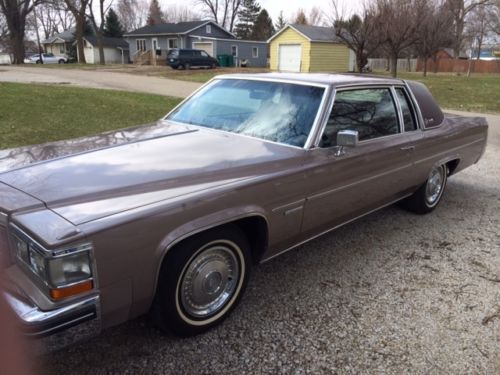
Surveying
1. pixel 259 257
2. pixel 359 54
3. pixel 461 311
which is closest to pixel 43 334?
pixel 259 257

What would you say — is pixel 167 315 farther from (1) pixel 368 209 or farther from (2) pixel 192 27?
(2) pixel 192 27

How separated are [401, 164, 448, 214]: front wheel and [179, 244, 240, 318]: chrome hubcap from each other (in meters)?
2.82

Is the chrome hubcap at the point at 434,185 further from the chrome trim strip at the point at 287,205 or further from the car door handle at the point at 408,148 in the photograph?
the chrome trim strip at the point at 287,205

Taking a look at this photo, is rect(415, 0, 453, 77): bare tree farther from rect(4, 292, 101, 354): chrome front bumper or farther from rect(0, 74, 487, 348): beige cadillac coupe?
rect(4, 292, 101, 354): chrome front bumper

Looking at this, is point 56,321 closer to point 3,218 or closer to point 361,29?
point 3,218

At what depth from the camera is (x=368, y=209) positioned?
4.15 metres

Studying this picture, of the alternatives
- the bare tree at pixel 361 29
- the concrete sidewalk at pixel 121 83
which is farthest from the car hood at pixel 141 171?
the bare tree at pixel 361 29

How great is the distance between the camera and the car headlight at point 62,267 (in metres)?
2.04

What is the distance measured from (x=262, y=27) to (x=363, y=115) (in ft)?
205

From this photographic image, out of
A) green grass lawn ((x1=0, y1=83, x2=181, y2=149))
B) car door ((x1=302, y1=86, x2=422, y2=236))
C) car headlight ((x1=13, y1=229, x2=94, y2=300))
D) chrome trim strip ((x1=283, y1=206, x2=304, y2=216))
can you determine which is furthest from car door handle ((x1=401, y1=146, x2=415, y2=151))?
green grass lawn ((x1=0, y1=83, x2=181, y2=149))

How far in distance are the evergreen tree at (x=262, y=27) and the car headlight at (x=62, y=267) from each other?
62.8 metres

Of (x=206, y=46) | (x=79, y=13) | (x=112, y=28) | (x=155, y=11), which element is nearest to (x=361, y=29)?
(x=206, y=46)

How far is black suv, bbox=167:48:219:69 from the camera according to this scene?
110 feet

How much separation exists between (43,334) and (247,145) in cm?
190
